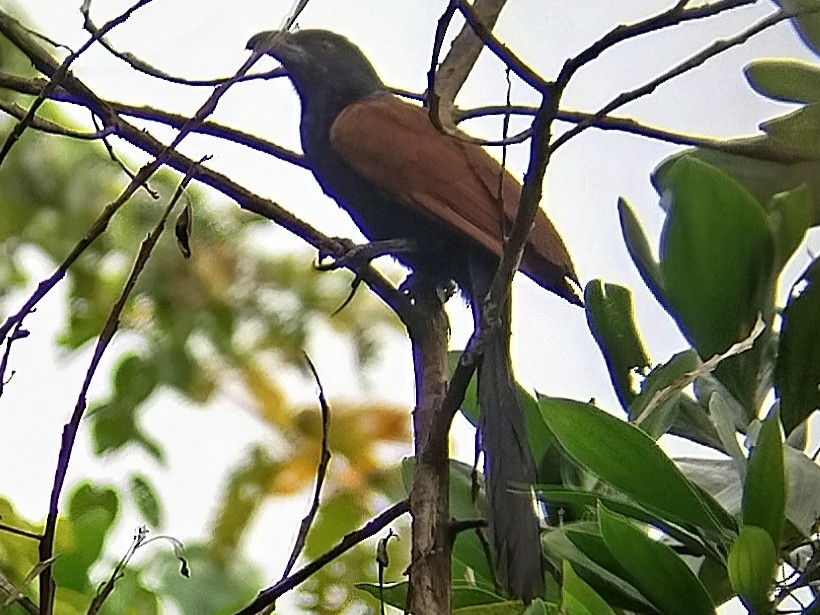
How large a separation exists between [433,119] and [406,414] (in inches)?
43.6

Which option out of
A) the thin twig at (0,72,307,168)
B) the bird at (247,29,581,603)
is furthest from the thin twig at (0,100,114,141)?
the bird at (247,29,581,603)

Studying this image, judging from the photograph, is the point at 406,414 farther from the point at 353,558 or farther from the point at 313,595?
the point at 313,595

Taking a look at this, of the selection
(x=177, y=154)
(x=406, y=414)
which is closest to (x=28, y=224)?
(x=406, y=414)

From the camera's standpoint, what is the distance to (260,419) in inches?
66.7

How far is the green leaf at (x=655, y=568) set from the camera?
0.59 meters

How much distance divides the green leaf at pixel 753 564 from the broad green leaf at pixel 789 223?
0.93 ft

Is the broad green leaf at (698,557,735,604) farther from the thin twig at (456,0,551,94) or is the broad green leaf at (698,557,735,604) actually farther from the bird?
the thin twig at (456,0,551,94)

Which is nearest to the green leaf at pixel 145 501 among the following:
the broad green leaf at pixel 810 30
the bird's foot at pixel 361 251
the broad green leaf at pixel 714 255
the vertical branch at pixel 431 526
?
the bird's foot at pixel 361 251

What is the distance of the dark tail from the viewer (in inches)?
25.4

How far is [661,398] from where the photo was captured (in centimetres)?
68

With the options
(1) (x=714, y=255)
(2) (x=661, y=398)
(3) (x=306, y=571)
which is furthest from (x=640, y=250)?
(3) (x=306, y=571)

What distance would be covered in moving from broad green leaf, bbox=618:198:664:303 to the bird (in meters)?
0.11

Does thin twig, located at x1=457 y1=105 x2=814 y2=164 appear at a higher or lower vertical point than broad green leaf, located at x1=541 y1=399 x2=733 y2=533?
higher

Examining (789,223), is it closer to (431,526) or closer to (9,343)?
(431,526)
